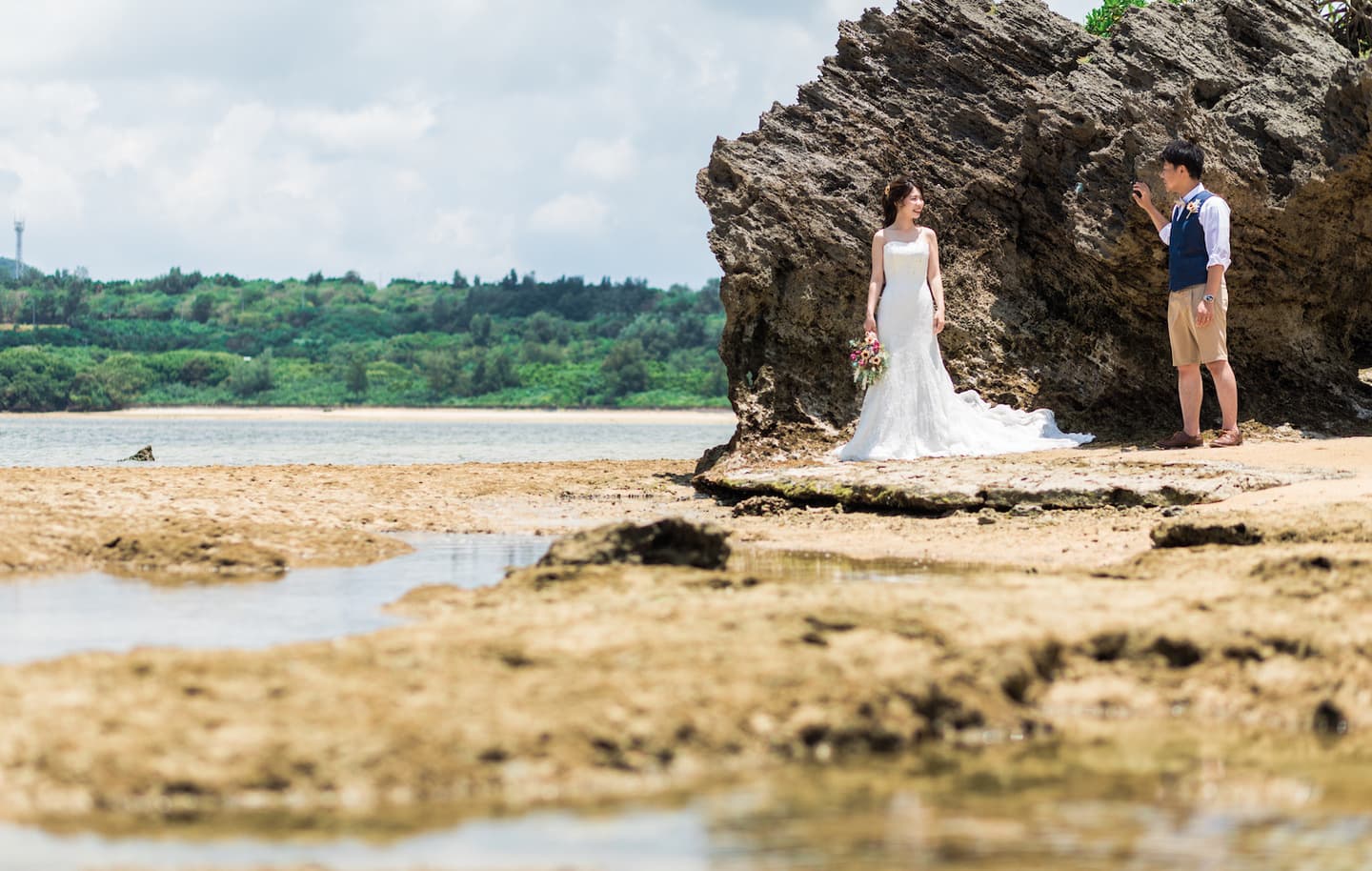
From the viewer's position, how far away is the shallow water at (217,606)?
630 cm

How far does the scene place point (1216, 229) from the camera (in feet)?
40.9

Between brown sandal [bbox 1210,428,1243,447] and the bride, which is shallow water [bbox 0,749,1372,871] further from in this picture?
the bride

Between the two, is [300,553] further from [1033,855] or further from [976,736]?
[1033,855]

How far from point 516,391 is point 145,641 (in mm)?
70737

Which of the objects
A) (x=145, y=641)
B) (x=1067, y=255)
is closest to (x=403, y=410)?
(x=1067, y=255)

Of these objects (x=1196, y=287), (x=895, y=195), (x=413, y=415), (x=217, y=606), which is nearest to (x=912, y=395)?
(x=895, y=195)

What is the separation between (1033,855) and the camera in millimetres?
3723

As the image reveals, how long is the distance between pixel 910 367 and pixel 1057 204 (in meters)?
2.78

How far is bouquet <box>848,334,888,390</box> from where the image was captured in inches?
535

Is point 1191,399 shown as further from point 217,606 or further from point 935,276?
point 217,606

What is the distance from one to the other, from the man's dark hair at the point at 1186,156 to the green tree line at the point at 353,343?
61.8 meters

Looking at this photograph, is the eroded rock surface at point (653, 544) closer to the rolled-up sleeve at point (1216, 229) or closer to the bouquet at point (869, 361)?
the bouquet at point (869, 361)

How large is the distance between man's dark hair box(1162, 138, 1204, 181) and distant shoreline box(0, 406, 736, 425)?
161 feet

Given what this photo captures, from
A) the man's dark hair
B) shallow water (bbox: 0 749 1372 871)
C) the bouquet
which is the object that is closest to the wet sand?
shallow water (bbox: 0 749 1372 871)
